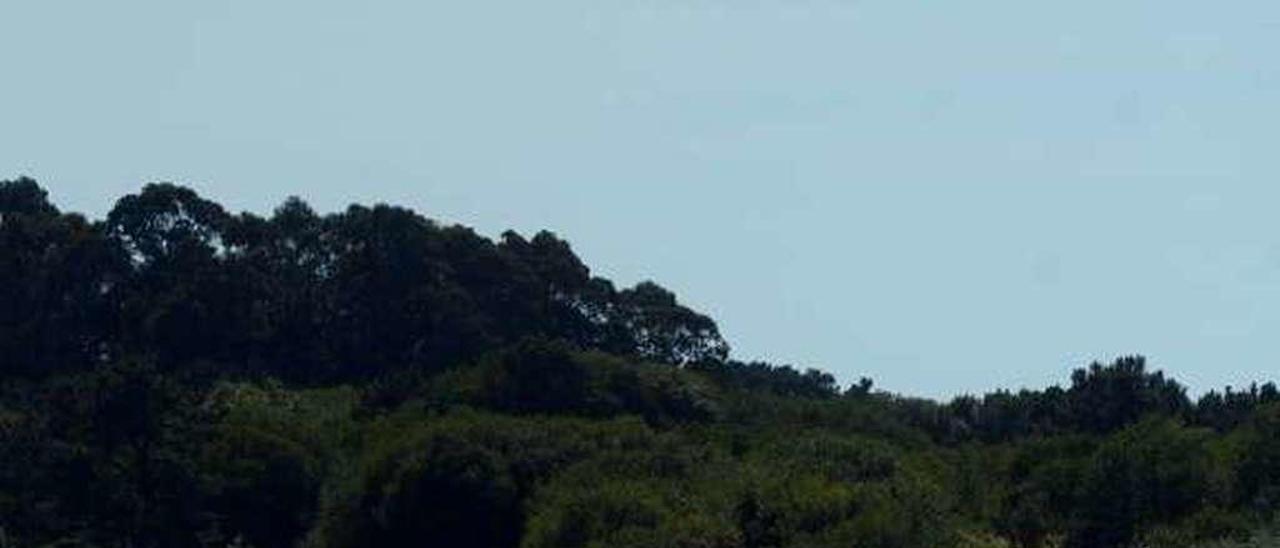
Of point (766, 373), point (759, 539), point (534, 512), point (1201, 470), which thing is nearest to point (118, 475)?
point (534, 512)

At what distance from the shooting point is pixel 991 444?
75188mm

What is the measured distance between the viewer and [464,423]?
190 ft

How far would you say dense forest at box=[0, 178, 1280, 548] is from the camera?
52.5 metres

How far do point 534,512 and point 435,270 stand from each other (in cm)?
3216

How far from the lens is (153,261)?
85688mm

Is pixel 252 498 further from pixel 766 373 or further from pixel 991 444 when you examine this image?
pixel 766 373

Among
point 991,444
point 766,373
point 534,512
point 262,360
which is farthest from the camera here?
point 766,373

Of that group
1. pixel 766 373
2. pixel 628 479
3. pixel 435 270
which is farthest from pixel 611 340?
pixel 628 479

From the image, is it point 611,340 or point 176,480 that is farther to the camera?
point 611,340

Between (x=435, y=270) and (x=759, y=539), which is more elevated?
(x=435, y=270)

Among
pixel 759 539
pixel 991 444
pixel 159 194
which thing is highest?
pixel 159 194

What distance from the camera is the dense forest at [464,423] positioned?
52500 mm

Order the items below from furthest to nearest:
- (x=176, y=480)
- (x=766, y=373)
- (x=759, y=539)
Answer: (x=766, y=373)
(x=176, y=480)
(x=759, y=539)

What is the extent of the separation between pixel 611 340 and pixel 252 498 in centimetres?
2736
